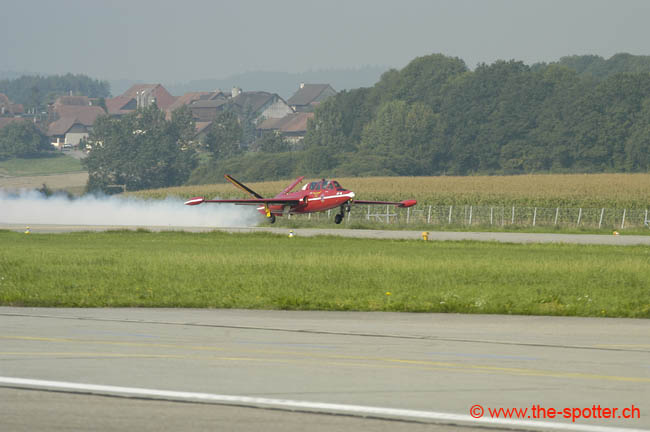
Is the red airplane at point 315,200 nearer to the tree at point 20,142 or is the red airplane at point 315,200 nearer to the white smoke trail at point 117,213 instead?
the white smoke trail at point 117,213

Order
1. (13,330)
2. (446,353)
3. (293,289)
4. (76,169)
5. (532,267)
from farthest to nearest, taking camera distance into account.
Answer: (76,169), (532,267), (293,289), (13,330), (446,353)

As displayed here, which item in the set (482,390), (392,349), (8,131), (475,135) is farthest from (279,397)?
(8,131)

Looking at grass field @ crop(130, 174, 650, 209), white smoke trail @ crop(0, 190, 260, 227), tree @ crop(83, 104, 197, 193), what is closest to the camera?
white smoke trail @ crop(0, 190, 260, 227)

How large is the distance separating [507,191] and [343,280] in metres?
61.2

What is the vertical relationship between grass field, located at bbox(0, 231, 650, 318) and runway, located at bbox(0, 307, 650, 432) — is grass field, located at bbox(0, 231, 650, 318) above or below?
below

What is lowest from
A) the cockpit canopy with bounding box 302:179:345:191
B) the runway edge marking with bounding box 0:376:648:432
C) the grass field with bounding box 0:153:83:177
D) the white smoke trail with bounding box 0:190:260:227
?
the grass field with bounding box 0:153:83:177

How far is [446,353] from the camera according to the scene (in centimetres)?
1211

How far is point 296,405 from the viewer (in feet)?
29.9

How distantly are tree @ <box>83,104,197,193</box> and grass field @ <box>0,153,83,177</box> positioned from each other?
106 ft

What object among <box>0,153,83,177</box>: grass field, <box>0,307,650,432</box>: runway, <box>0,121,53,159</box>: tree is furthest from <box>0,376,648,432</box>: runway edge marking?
<box>0,121,53,159</box>: tree

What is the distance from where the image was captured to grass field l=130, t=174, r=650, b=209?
69688mm

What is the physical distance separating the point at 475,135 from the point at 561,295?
12178 centimetres

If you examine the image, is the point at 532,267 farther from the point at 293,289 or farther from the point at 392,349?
the point at 392,349

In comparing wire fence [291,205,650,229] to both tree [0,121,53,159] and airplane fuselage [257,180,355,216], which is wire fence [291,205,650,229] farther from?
tree [0,121,53,159]
